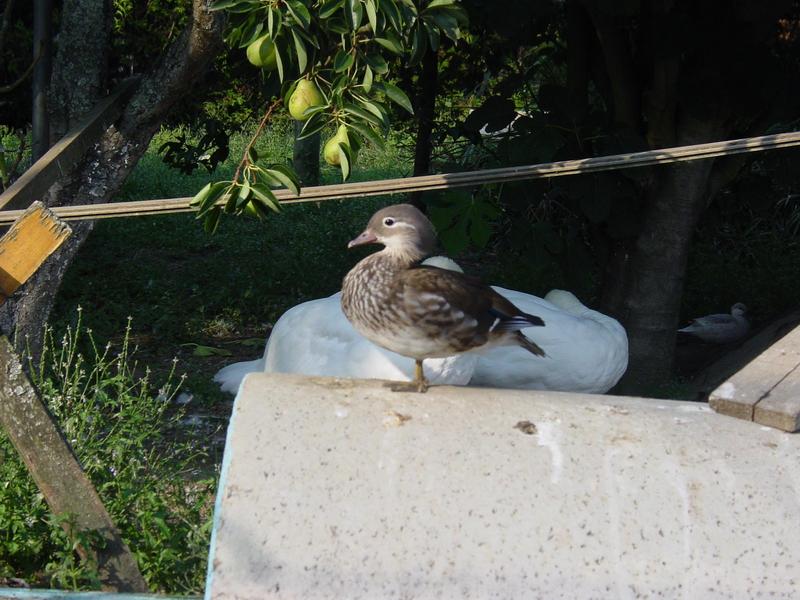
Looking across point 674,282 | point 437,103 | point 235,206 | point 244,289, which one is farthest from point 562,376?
point 437,103

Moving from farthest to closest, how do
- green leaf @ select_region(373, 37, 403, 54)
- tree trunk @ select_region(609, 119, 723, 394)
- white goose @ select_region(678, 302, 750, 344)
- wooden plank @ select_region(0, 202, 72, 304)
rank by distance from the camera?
white goose @ select_region(678, 302, 750, 344)
tree trunk @ select_region(609, 119, 723, 394)
wooden plank @ select_region(0, 202, 72, 304)
green leaf @ select_region(373, 37, 403, 54)

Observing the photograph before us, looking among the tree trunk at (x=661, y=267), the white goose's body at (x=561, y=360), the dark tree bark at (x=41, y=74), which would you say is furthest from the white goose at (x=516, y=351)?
the dark tree bark at (x=41, y=74)

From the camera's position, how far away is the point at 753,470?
2.74 metres

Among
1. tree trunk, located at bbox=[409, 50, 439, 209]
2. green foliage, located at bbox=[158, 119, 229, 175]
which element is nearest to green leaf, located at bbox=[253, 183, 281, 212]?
green foliage, located at bbox=[158, 119, 229, 175]

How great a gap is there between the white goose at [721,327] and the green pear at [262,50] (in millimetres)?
4287

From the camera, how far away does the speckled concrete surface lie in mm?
2516

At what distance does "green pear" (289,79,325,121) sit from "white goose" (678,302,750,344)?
408cm

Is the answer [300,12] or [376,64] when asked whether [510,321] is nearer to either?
[376,64]

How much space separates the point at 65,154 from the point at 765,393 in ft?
9.14

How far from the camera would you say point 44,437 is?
116 inches

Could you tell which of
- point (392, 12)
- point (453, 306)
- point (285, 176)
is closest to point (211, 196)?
point (285, 176)

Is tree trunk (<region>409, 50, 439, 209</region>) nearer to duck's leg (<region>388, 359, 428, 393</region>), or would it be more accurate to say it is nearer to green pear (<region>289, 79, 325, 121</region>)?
duck's leg (<region>388, 359, 428, 393</region>)

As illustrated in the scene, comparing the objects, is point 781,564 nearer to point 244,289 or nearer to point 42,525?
point 42,525

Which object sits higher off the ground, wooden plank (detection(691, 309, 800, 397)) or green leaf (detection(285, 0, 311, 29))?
green leaf (detection(285, 0, 311, 29))
